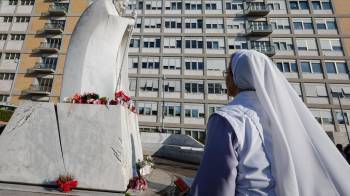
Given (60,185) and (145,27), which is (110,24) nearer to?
(60,185)

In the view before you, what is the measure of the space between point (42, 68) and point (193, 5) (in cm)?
2454

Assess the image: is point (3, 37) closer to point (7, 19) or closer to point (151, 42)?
point (7, 19)

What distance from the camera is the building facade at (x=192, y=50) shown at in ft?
104

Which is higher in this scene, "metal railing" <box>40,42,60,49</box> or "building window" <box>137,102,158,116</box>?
"metal railing" <box>40,42,60,49</box>

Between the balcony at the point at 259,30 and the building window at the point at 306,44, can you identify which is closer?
the building window at the point at 306,44

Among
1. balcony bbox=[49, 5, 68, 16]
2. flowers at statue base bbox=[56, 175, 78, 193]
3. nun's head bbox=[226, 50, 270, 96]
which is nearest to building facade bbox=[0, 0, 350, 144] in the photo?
balcony bbox=[49, 5, 68, 16]

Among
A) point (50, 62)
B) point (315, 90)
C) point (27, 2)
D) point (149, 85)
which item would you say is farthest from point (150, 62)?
point (27, 2)

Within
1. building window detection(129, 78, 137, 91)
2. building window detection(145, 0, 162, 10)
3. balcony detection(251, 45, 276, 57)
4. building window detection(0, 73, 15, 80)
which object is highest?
building window detection(145, 0, 162, 10)

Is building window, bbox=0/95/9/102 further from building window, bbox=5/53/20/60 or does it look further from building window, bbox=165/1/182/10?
building window, bbox=165/1/182/10

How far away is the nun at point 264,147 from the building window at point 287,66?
33.5m

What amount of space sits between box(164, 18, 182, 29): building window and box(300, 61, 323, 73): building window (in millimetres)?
18382

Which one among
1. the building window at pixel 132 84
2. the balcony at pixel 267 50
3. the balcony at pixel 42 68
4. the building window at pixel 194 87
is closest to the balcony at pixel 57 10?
the balcony at pixel 42 68

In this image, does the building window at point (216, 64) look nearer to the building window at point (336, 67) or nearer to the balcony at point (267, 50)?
the balcony at point (267, 50)

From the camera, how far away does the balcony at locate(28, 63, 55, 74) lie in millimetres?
33906
